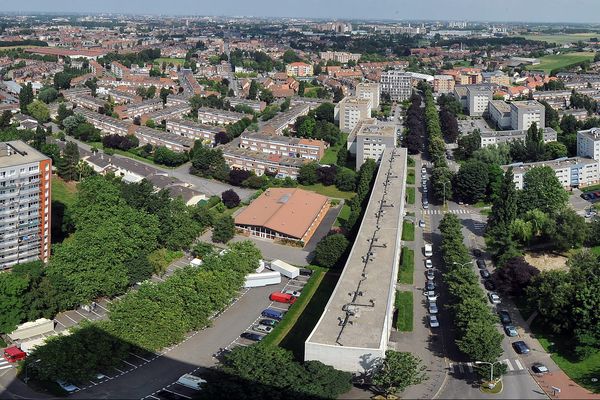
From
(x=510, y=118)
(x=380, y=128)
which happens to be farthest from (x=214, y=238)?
(x=510, y=118)

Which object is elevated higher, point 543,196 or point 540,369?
point 543,196

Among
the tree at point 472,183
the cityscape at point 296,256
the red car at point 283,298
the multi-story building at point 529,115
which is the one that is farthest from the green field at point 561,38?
the red car at point 283,298

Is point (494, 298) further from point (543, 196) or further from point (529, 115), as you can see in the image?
point (529, 115)

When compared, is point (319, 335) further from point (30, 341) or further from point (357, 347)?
point (30, 341)

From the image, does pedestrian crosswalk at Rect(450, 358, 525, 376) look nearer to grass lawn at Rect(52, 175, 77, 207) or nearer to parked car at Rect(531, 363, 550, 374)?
parked car at Rect(531, 363, 550, 374)

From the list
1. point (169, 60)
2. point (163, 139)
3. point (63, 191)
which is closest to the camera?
point (63, 191)

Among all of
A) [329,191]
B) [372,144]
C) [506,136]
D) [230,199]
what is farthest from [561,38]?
[230,199]
